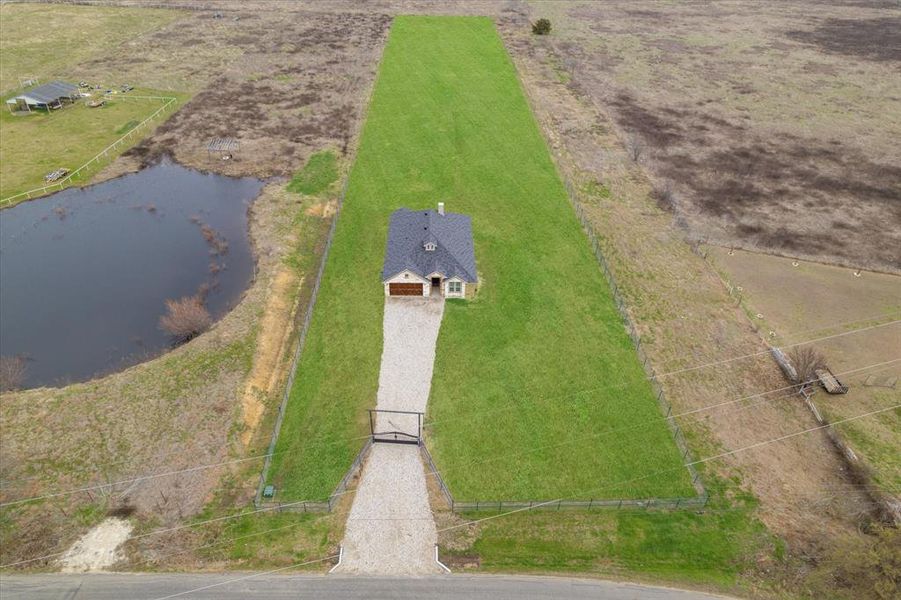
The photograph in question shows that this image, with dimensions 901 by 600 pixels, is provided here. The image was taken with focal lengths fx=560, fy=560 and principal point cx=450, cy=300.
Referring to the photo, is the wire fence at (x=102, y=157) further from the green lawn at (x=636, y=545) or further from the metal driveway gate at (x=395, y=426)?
the green lawn at (x=636, y=545)

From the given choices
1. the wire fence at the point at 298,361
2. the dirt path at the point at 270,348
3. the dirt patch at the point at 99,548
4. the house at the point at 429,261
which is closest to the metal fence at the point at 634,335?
the house at the point at 429,261

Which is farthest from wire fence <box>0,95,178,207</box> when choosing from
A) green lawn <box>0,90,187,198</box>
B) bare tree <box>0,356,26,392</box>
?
bare tree <box>0,356,26,392</box>

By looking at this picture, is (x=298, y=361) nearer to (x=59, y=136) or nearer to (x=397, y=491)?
(x=397, y=491)

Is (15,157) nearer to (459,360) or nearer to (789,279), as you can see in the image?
(459,360)

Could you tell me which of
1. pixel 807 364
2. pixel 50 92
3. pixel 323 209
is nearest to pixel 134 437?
pixel 323 209

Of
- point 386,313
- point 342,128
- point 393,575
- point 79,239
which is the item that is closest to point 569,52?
point 342,128
